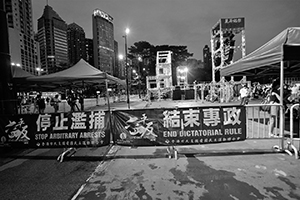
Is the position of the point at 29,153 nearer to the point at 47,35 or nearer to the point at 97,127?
the point at 97,127

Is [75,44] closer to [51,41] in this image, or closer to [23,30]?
[51,41]

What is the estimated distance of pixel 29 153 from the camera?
201 inches

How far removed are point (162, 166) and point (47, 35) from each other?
168995 millimetres

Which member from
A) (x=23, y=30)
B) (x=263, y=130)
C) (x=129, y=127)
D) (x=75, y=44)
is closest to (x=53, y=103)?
(x=129, y=127)

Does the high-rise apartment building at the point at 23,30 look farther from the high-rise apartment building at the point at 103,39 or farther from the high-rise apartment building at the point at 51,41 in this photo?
the high-rise apartment building at the point at 103,39

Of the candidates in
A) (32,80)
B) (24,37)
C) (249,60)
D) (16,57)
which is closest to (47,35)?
(24,37)

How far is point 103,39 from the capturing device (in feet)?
427

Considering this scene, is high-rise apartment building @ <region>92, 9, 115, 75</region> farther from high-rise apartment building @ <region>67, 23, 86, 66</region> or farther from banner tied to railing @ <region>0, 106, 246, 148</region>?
banner tied to railing @ <region>0, 106, 246, 148</region>

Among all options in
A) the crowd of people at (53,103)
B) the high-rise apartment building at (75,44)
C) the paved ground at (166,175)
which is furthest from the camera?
the high-rise apartment building at (75,44)

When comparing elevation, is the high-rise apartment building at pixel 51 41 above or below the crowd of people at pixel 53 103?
above

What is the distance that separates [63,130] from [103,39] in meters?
141

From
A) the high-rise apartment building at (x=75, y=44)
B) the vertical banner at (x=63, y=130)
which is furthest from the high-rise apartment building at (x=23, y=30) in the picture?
the vertical banner at (x=63, y=130)

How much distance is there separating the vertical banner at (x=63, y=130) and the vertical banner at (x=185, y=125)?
0.83 metres

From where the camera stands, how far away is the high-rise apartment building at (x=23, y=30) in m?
87.5
